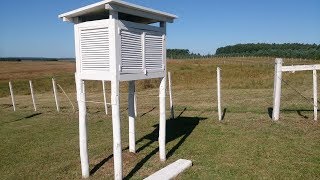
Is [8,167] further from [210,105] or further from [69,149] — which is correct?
[210,105]

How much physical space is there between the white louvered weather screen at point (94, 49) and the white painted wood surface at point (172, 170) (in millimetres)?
2728

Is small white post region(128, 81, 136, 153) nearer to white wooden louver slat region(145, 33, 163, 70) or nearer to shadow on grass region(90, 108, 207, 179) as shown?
shadow on grass region(90, 108, 207, 179)

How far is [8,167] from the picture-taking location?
9.39 metres

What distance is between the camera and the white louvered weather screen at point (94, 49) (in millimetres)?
7461

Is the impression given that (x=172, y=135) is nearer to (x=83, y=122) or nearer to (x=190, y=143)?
(x=190, y=143)

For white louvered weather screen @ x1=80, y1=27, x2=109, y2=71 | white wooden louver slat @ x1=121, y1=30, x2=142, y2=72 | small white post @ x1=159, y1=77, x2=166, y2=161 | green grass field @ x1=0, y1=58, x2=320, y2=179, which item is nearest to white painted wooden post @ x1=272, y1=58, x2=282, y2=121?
green grass field @ x1=0, y1=58, x2=320, y2=179

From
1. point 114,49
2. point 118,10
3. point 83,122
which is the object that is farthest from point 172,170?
point 118,10

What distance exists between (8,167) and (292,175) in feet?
24.8

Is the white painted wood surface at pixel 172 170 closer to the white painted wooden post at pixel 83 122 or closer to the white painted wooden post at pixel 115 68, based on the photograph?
the white painted wooden post at pixel 115 68

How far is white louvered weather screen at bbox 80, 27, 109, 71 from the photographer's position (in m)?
7.46

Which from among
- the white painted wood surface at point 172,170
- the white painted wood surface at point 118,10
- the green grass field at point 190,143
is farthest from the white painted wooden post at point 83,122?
the white painted wood surface at point 172,170

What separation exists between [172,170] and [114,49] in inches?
128

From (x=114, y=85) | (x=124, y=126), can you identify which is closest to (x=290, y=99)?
(x=124, y=126)

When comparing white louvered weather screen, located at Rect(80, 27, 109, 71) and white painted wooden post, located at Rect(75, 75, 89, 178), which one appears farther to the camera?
white painted wooden post, located at Rect(75, 75, 89, 178)
